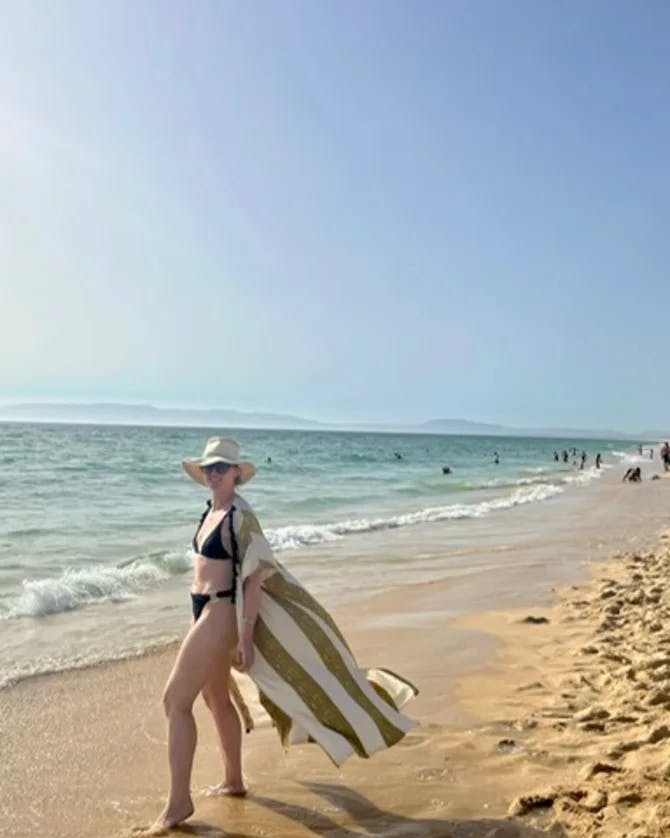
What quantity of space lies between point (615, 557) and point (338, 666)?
34.1ft

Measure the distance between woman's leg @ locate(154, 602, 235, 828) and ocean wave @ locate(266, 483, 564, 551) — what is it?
1124cm

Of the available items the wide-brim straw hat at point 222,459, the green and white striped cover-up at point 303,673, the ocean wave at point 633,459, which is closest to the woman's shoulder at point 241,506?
the green and white striped cover-up at point 303,673

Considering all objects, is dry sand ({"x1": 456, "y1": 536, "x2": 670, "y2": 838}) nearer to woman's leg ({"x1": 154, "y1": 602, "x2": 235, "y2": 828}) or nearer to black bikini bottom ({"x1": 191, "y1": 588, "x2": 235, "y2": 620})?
woman's leg ({"x1": 154, "y1": 602, "x2": 235, "y2": 828})

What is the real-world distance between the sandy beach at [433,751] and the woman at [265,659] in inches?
16.1

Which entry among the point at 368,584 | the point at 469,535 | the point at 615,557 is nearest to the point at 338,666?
the point at 368,584

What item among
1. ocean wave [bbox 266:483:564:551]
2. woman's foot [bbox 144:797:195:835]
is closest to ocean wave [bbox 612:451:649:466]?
ocean wave [bbox 266:483:564:551]

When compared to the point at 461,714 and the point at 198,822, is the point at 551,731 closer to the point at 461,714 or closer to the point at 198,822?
the point at 461,714

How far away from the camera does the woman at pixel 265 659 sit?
162 inches

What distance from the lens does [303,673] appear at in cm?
417

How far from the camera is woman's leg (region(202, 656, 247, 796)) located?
4.45 meters

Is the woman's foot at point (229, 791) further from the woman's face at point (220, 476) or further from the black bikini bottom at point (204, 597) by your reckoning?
the woman's face at point (220, 476)

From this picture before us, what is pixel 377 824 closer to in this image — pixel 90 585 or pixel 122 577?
pixel 90 585

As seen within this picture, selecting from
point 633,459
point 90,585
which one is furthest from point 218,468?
point 633,459

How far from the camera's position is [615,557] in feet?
44.5
